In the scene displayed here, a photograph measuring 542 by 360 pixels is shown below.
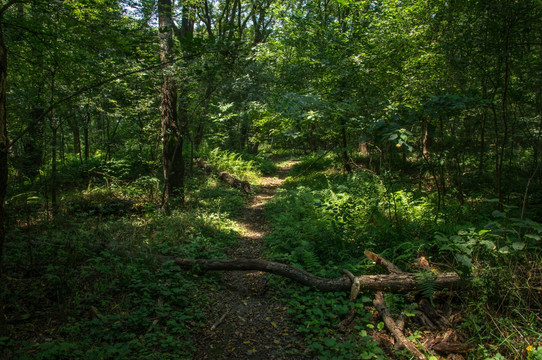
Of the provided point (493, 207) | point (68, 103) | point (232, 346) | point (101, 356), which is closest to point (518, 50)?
point (493, 207)

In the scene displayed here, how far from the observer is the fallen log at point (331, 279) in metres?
3.69

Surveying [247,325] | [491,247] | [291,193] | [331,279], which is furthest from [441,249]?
[291,193]

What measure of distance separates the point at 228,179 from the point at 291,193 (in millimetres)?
3721

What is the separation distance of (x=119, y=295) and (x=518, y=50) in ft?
25.9

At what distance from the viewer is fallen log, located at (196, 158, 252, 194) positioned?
11.6 m

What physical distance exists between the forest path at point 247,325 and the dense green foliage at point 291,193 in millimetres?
199

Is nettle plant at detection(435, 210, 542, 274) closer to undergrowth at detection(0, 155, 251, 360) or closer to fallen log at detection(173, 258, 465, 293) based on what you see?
fallen log at detection(173, 258, 465, 293)

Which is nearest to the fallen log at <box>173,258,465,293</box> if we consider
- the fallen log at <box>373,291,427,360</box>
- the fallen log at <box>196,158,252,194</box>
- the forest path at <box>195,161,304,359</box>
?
the fallen log at <box>373,291,427,360</box>

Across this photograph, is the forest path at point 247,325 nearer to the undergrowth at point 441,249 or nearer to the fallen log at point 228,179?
the undergrowth at point 441,249

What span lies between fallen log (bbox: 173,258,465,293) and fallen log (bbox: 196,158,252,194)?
6811mm

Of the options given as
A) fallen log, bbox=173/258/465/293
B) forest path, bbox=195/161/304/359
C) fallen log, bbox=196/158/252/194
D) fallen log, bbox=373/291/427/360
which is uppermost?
fallen log, bbox=196/158/252/194

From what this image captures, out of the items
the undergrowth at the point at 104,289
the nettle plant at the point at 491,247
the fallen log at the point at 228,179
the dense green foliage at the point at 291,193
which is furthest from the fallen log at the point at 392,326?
the fallen log at the point at 228,179

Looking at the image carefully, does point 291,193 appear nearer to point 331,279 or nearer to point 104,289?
point 331,279

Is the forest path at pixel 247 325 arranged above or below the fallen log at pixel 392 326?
below
